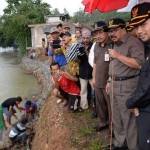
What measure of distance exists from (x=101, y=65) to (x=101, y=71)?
3.9 inches

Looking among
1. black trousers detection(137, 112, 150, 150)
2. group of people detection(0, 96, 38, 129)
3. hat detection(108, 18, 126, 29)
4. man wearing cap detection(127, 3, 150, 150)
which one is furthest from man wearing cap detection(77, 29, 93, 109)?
group of people detection(0, 96, 38, 129)

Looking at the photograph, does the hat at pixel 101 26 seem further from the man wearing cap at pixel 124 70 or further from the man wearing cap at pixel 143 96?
the man wearing cap at pixel 143 96

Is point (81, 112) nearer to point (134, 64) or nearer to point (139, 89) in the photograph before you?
point (134, 64)

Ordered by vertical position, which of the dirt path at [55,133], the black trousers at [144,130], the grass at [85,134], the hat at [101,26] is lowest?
the dirt path at [55,133]

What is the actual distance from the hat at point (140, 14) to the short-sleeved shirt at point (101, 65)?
87.7 inches

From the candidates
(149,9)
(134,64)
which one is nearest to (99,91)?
(134,64)

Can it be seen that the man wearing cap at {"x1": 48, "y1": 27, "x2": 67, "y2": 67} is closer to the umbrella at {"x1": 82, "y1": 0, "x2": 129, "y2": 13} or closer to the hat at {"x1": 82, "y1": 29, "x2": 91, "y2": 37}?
the hat at {"x1": 82, "y1": 29, "x2": 91, "y2": 37}

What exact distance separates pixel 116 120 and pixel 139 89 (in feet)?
6.26

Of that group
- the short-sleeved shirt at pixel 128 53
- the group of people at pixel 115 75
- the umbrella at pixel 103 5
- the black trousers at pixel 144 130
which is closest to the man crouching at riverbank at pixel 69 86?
the group of people at pixel 115 75

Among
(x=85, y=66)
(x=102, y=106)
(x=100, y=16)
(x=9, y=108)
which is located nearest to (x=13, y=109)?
(x=9, y=108)

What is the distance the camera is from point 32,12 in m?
53.6

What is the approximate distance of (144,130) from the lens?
4.02 meters

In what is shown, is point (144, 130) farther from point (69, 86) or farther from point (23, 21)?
point (23, 21)

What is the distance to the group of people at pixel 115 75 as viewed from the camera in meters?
4.05
